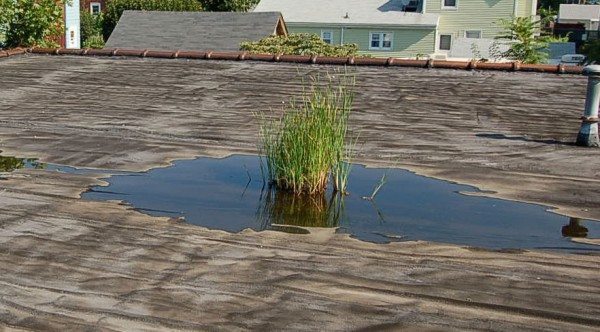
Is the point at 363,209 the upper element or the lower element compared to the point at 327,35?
lower

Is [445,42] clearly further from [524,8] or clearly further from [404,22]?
Answer: [524,8]

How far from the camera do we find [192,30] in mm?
33562

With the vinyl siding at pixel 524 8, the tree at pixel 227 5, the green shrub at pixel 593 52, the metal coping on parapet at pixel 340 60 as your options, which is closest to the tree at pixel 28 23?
the metal coping on parapet at pixel 340 60

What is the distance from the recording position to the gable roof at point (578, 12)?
60.1 m

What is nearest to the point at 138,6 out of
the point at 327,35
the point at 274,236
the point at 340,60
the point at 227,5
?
the point at 227,5

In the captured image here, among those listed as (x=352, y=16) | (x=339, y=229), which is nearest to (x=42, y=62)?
(x=339, y=229)

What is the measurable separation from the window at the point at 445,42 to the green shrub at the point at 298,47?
20.6 meters

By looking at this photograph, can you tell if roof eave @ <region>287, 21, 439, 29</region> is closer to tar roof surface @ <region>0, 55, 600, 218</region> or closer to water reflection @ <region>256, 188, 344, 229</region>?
tar roof surface @ <region>0, 55, 600, 218</region>

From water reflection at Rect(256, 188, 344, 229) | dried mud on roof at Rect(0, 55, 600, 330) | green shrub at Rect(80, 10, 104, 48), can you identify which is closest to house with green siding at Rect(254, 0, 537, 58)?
green shrub at Rect(80, 10, 104, 48)

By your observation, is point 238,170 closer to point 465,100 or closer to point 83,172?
point 83,172

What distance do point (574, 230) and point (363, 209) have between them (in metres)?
1.46

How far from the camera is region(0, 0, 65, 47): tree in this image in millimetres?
14820

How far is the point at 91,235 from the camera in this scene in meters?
4.70

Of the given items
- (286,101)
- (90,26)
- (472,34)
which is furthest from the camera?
(90,26)
